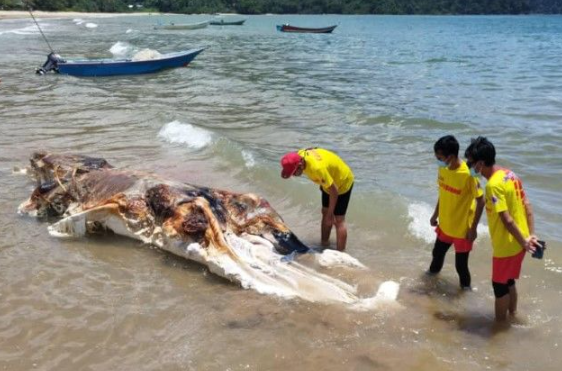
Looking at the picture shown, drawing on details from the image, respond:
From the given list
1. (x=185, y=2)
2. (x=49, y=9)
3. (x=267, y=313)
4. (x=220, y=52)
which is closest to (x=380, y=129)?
(x=267, y=313)

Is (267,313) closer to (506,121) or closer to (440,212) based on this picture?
(440,212)

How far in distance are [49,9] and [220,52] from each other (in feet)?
243

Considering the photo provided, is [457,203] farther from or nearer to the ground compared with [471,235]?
farther from the ground

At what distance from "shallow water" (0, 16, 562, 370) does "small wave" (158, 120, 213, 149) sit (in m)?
0.08

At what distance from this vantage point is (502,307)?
4.57 metres

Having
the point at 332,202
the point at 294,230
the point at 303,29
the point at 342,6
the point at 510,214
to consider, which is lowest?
the point at 342,6

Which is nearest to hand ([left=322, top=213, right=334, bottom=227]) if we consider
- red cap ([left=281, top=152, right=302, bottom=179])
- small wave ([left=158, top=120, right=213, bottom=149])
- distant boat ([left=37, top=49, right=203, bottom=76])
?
red cap ([left=281, top=152, right=302, bottom=179])

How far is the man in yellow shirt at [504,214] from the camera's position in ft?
13.4

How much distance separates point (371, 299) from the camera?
4.92 m

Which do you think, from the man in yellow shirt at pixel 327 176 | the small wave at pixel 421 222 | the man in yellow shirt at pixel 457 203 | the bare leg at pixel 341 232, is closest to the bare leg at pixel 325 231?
the man in yellow shirt at pixel 327 176

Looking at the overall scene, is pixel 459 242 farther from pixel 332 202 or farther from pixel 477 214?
pixel 332 202

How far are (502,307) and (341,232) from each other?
6.37 ft

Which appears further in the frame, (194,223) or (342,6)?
(342,6)

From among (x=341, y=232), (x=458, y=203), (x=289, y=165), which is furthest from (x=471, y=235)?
(x=289, y=165)
